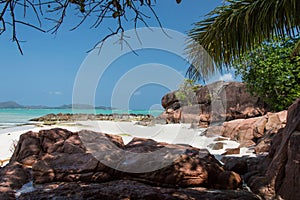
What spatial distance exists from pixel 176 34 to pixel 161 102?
16.4 m

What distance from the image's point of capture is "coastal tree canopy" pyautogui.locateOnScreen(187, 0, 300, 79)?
3127 millimetres

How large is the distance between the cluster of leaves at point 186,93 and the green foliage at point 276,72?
7135 millimetres

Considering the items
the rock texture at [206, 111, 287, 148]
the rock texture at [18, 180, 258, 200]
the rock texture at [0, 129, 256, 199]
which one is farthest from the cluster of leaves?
the rock texture at [18, 180, 258, 200]

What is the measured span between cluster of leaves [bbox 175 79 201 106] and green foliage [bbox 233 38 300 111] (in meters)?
7.13

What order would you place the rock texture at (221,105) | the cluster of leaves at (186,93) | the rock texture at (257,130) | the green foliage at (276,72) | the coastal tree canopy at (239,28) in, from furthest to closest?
1. the cluster of leaves at (186,93)
2. the rock texture at (221,105)
3. the green foliage at (276,72)
4. the rock texture at (257,130)
5. the coastal tree canopy at (239,28)

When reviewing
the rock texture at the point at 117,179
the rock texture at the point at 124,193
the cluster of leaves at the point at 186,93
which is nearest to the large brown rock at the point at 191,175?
the rock texture at the point at 117,179

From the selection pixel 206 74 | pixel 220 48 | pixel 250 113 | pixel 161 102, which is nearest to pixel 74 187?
pixel 206 74

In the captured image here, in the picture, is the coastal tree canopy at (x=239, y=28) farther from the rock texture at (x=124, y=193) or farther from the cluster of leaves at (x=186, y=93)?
the cluster of leaves at (x=186, y=93)

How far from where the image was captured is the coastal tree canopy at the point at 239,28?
313 centimetres

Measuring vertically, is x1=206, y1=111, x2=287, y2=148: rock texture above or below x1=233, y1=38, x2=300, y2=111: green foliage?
below

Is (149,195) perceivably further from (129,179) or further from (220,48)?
(220,48)

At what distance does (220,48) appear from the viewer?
3691 millimetres

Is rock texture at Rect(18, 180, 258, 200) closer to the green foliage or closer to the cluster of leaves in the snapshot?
the green foliage

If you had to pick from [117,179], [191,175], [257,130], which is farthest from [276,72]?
[117,179]
